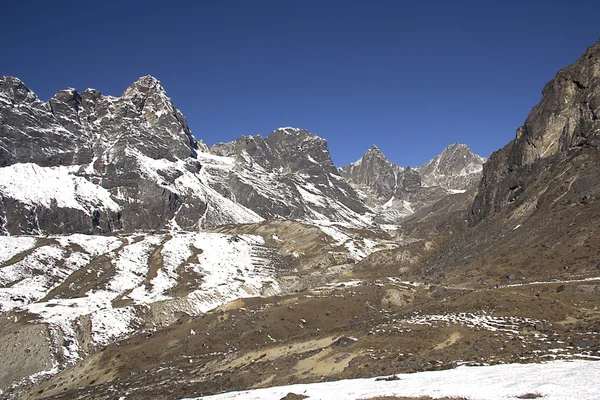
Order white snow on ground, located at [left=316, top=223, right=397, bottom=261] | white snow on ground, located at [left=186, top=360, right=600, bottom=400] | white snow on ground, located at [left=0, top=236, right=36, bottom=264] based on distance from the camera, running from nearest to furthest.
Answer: white snow on ground, located at [left=186, top=360, right=600, bottom=400]
white snow on ground, located at [left=0, top=236, right=36, bottom=264]
white snow on ground, located at [left=316, top=223, right=397, bottom=261]

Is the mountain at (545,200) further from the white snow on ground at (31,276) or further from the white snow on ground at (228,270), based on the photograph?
the white snow on ground at (31,276)

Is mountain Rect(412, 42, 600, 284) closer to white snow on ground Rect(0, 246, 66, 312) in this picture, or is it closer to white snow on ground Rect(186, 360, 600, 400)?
white snow on ground Rect(186, 360, 600, 400)

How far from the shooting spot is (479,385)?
2178 cm

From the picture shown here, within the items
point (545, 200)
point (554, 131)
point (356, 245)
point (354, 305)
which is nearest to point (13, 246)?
point (356, 245)

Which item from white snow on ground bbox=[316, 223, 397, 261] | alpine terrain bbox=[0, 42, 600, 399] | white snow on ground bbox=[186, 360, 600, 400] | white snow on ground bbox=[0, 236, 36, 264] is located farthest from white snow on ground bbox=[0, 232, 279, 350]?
white snow on ground bbox=[186, 360, 600, 400]

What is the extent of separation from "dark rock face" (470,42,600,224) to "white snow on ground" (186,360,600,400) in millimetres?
75745

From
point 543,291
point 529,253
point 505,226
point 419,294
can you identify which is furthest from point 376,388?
point 505,226

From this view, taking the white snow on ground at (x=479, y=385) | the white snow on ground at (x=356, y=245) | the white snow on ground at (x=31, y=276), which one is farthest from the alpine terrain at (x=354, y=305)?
the white snow on ground at (x=356, y=245)

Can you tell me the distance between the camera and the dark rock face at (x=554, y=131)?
90.8 m

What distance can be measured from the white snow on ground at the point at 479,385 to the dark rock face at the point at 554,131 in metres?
75.7

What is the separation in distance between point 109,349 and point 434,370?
5183cm

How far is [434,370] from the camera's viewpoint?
2784 cm

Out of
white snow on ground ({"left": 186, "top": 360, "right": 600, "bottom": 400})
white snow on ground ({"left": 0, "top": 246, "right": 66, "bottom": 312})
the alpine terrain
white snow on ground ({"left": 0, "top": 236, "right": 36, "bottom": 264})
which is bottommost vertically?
white snow on ground ({"left": 186, "top": 360, "right": 600, "bottom": 400})

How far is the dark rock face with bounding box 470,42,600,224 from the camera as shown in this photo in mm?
90750
